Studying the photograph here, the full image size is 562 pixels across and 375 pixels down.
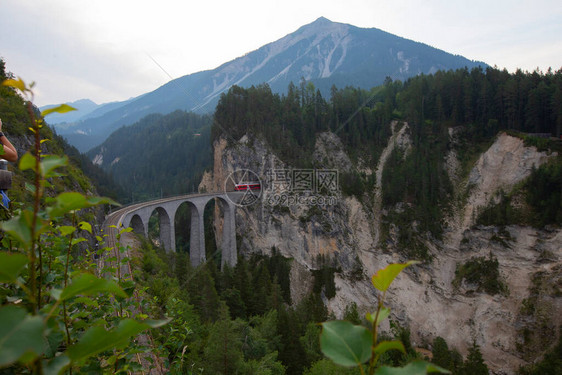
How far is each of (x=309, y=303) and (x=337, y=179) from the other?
17103 mm

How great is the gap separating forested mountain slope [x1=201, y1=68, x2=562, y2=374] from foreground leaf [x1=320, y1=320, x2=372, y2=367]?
35001 mm

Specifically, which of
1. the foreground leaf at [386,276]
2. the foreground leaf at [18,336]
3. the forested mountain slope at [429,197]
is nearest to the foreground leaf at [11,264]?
the foreground leaf at [18,336]

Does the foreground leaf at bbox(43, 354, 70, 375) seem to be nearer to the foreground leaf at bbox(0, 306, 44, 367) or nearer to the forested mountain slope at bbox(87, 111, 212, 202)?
the foreground leaf at bbox(0, 306, 44, 367)

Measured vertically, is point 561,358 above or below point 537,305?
below

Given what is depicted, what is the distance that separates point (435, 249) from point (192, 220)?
27.2 m

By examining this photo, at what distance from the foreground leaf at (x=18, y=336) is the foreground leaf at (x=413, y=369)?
0.75 meters

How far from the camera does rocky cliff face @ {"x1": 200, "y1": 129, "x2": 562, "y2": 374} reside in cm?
2677

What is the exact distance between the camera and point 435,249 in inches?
1330

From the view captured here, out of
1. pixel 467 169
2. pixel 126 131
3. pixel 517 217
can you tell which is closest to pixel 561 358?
pixel 517 217

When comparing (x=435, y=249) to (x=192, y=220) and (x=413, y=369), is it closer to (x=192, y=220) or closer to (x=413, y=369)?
(x=192, y=220)

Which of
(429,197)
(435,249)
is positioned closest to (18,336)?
(435,249)

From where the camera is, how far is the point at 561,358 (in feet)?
74.8

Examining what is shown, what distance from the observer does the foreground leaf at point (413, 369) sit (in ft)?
2.40

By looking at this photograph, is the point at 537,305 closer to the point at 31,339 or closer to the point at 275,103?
the point at 31,339
